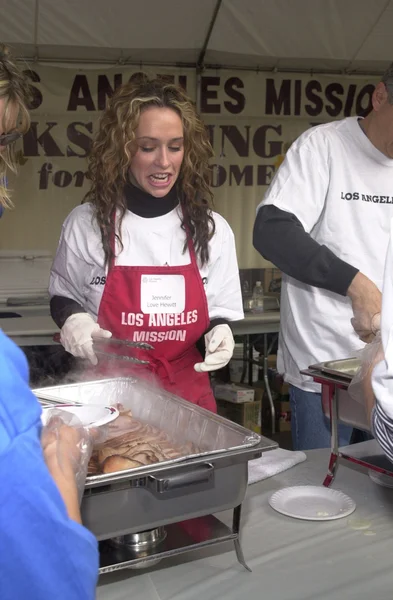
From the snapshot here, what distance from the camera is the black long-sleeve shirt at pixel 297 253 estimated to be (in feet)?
6.46

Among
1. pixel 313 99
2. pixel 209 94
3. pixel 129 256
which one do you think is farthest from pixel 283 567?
pixel 313 99

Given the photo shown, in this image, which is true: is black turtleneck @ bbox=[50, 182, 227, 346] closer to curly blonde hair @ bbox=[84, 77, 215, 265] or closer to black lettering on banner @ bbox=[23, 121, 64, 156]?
curly blonde hair @ bbox=[84, 77, 215, 265]

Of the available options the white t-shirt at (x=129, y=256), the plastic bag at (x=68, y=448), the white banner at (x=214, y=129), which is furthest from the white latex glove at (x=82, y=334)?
the white banner at (x=214, y=129)

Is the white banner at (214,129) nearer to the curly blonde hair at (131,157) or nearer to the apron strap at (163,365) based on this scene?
the curly blonde hair at (131,157)

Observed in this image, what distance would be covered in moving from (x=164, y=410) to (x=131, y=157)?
0.89 m

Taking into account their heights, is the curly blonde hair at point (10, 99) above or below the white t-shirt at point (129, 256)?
above

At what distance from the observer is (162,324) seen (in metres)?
2.11

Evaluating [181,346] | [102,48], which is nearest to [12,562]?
[181,346]

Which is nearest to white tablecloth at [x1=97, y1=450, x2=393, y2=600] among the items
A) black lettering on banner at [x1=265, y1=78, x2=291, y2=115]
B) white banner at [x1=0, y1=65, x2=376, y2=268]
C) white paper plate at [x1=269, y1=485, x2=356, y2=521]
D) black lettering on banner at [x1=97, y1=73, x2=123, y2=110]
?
white paper plate at [x1=269, y1=485, x2=356, y2=521]

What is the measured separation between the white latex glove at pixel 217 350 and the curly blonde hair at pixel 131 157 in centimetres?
26

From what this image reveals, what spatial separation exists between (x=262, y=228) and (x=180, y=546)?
1149mm

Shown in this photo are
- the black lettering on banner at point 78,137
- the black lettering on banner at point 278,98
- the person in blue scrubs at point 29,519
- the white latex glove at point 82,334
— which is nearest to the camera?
the person in blue scrubs at point 29,519

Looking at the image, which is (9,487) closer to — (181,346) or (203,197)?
(181,346)

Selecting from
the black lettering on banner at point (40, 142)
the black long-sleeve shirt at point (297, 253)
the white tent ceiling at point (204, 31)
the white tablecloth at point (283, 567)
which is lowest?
the white tablecloth at point (283, 567)
